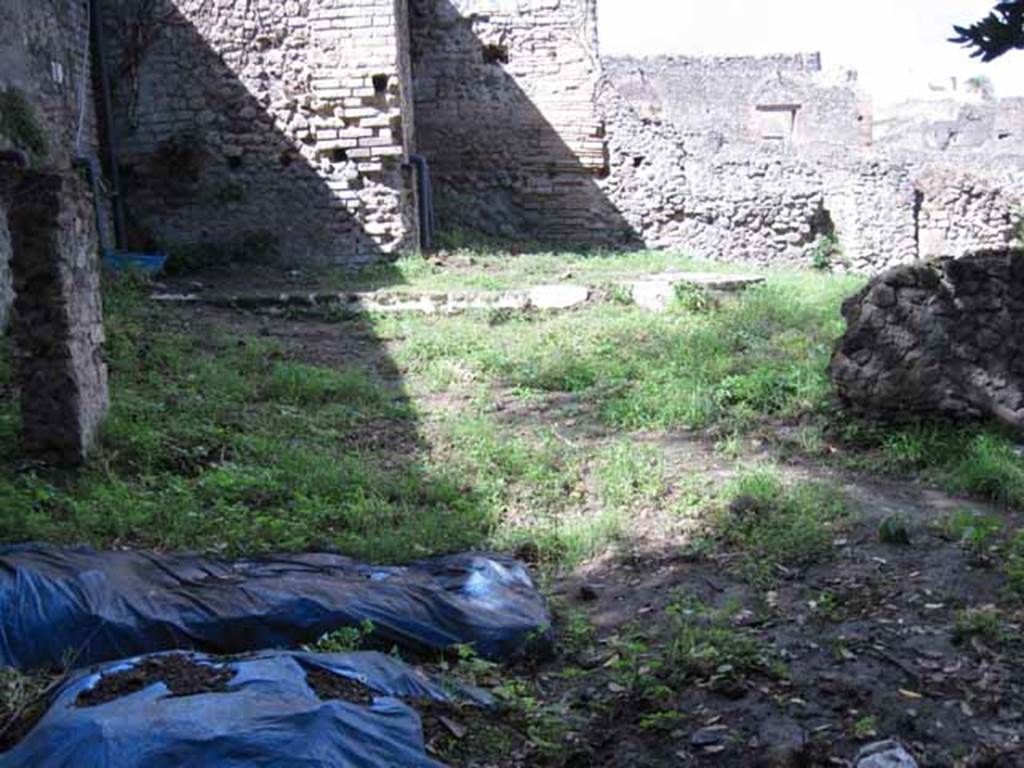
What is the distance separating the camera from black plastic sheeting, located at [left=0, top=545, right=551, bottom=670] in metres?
3.28

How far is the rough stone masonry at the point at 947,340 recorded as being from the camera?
18.4 feet

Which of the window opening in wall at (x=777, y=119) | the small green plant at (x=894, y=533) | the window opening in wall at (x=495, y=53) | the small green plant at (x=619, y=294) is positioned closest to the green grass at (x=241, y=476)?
the small green plant at (x=894, y=533)

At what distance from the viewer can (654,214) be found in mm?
13898

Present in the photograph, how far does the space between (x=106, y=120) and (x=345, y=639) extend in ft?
32.1

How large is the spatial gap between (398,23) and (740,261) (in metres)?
5.34

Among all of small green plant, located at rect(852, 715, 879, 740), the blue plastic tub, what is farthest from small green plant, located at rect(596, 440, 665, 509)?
the blue plastic tub

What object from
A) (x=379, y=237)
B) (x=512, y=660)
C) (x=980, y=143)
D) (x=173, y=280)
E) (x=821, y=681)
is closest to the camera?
(x=821, y=681)

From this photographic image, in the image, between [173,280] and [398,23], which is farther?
[398,23]

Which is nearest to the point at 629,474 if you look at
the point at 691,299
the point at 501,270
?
the point at 691,299

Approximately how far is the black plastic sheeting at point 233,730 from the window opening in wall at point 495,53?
12.3m

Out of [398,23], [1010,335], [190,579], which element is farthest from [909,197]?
[190,579]

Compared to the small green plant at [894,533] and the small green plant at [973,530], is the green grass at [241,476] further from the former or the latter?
the small green plant at [973,530]

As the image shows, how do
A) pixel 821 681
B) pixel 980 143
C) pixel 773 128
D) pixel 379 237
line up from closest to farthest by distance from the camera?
pixel 821 681 → pixel 379 237 → pixel 980 143 → pixel 773 128

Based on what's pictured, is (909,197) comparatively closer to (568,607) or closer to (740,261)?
(740,261)
